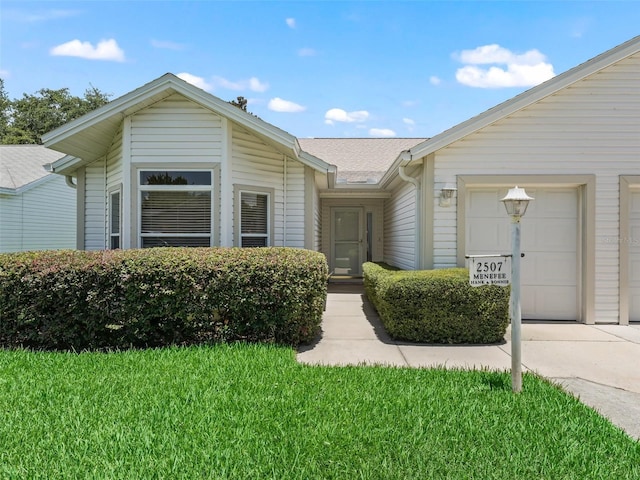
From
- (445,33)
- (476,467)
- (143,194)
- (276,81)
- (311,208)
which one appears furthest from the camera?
(276,81)

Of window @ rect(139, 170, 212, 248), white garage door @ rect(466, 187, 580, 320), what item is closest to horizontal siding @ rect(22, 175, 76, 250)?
window @ rect(139, 170, 212, 248)

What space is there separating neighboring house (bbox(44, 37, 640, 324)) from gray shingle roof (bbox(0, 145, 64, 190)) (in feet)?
25.7

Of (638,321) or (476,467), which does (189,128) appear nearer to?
(476,467)

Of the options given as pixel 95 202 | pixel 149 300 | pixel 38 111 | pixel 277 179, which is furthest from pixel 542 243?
pixel 38 111

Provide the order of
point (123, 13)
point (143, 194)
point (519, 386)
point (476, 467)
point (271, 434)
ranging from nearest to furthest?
point (476, 467)
point (271, 434)
point (519, 386)
point (143, 194)
point (123, 13)

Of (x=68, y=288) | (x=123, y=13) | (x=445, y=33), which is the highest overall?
(x=445, y=33)

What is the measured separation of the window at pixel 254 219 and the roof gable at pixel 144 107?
3.81ft

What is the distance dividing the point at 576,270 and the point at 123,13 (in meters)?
10.1

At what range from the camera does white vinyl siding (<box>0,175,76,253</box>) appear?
41.9 ft

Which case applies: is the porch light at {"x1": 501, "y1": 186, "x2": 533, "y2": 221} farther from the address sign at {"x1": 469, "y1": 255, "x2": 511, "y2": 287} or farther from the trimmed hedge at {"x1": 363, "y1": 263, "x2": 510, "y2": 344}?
the trimmed hedge at {"x1": 363, "y1": 263, "x2": 510, "y2": 344}

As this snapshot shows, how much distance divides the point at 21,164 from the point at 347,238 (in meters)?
13.0

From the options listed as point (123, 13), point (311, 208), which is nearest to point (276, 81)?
point (123, 13)

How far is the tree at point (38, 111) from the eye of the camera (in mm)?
32631

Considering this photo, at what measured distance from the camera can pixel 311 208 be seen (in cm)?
812
